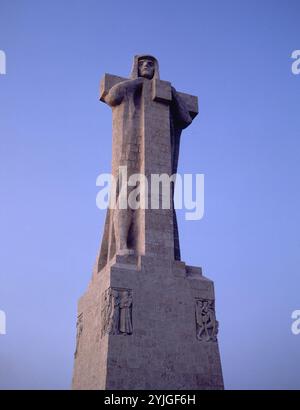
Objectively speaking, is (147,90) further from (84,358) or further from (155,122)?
Result: (84,358)

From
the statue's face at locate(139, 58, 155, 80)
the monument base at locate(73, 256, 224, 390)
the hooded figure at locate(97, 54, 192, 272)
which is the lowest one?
the monument base at locate(73, 256, 224, 390)

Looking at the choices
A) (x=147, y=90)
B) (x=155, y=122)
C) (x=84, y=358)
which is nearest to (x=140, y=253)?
(x=84, y=358)

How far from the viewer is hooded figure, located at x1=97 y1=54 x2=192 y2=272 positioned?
493 inches

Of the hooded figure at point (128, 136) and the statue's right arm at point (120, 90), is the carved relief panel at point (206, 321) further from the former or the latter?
the statue's right arm at point (120, 90)

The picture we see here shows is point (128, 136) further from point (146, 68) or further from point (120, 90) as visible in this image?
point (146, 68)

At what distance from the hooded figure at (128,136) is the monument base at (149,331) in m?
0.79

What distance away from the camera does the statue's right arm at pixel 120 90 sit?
13.7 metres

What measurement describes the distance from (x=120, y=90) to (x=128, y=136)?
4.12 feet

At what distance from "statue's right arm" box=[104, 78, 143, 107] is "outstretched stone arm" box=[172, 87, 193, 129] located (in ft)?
3.63

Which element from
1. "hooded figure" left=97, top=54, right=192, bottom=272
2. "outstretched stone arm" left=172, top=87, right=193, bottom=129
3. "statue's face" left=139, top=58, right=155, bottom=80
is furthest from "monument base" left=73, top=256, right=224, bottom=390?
"statue's face" left=139, top=58, right=155, bottom=80

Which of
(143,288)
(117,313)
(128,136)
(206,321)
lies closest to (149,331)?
(117,313)

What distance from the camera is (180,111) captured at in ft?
47.1

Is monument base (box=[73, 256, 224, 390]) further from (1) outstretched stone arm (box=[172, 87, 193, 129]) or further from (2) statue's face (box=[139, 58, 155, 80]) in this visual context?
(2) statue's face (box=[139, 58, 155, 80])

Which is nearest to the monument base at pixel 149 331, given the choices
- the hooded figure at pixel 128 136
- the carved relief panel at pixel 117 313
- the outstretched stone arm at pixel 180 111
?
the carved relief panel at pixel 117 313
